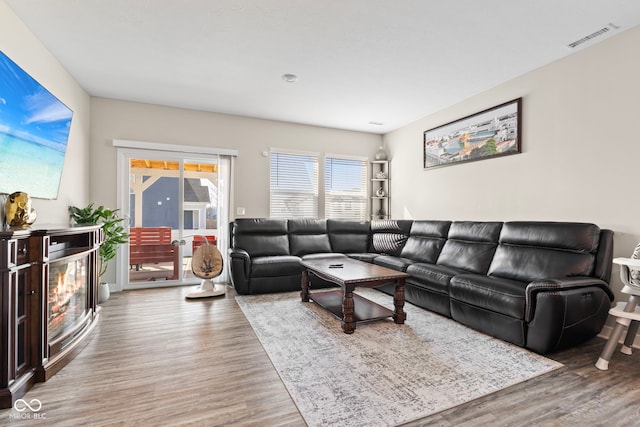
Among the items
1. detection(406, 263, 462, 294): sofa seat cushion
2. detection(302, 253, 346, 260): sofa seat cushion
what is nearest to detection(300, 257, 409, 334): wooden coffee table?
detection(406, 263, 462, 294): sofa seat cushion

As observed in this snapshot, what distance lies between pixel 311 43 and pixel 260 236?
2783 millimetres

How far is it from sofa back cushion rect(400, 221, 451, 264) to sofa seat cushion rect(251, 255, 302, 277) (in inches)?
63.0

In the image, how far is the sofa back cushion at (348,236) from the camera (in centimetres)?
507

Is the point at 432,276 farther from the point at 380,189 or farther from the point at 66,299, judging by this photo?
the point at 66,299

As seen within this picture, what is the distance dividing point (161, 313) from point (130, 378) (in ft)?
4.58

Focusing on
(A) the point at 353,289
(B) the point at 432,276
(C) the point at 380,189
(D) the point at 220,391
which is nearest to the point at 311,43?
(A) the point at 353,289

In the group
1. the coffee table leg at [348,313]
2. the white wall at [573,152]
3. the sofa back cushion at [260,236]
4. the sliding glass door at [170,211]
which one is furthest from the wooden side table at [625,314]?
the sliding glass door at [170,211]

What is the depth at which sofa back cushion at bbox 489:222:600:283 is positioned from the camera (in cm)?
262

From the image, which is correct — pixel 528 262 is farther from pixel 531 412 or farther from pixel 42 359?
pixel 42 359

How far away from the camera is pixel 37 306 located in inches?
76.9

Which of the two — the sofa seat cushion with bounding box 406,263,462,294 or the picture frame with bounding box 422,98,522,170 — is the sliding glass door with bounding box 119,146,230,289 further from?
the picture frame with bounding box 422,98,522,170

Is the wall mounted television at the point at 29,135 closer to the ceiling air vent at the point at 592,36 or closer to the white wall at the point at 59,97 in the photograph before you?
the white wall at the point at 59,97

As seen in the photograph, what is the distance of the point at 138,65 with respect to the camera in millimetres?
3227

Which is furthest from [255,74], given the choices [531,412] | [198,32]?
[531,412]
